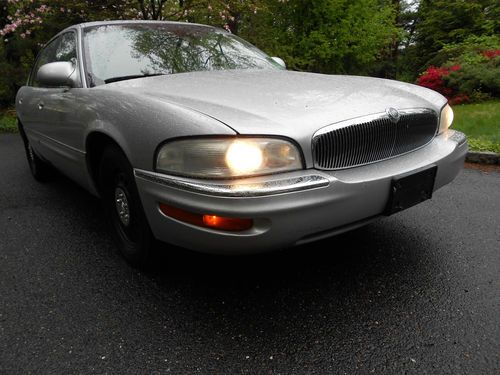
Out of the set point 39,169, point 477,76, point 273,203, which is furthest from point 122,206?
point 477,76

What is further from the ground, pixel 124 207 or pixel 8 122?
pixel 124 207

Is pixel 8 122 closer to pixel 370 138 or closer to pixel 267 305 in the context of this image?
pixel 267 305

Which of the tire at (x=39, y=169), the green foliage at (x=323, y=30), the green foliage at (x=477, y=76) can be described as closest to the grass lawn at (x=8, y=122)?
the tire at (x=39, y=169)

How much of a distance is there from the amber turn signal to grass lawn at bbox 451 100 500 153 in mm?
4207

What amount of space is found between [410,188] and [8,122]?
Result: 10692 millimetres

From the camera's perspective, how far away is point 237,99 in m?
2.00

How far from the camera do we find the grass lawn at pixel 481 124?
16.4ft

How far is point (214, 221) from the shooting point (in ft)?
5.62

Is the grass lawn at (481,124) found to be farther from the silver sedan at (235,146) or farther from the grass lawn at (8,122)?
the grass lawn at (8,122)

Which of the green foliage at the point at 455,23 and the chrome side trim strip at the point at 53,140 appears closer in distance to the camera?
the chrome side trim strip at the point at 53,140

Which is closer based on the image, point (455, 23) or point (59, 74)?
point (59, 74)

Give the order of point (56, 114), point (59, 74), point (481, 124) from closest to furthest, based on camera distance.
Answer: point (59, 74) → point (56, 114) → point (481, 124)

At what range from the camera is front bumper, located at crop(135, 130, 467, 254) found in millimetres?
1659

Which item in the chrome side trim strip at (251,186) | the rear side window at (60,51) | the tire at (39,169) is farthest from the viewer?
the tire at (39,169)
